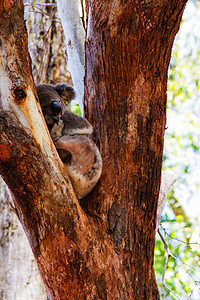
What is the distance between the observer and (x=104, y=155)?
220 centimetres

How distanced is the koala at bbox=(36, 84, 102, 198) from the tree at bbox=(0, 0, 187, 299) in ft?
0.29

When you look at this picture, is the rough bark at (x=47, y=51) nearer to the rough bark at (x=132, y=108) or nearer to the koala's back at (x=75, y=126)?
the rough bark at (x=132, y=108)

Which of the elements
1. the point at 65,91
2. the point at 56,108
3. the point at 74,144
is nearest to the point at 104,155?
the point at 74,144

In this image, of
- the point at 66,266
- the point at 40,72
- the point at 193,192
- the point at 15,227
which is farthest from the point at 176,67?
the point at 66,266

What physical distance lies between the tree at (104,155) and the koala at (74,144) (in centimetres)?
9

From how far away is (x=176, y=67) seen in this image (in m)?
6.72

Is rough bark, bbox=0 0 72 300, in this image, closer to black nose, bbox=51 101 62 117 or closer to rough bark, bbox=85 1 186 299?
rough bark, bbox=85 1 186 299

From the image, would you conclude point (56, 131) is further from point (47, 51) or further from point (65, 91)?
point (47, 51)

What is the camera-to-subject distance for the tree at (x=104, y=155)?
5.16 ft

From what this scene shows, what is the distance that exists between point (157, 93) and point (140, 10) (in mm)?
517

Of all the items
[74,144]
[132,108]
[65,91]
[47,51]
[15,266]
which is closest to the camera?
[74,144]

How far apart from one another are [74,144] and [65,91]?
0.55m

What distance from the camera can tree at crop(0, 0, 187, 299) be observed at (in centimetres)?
157

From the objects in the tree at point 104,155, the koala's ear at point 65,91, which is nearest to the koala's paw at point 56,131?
the tree at point 104,155
